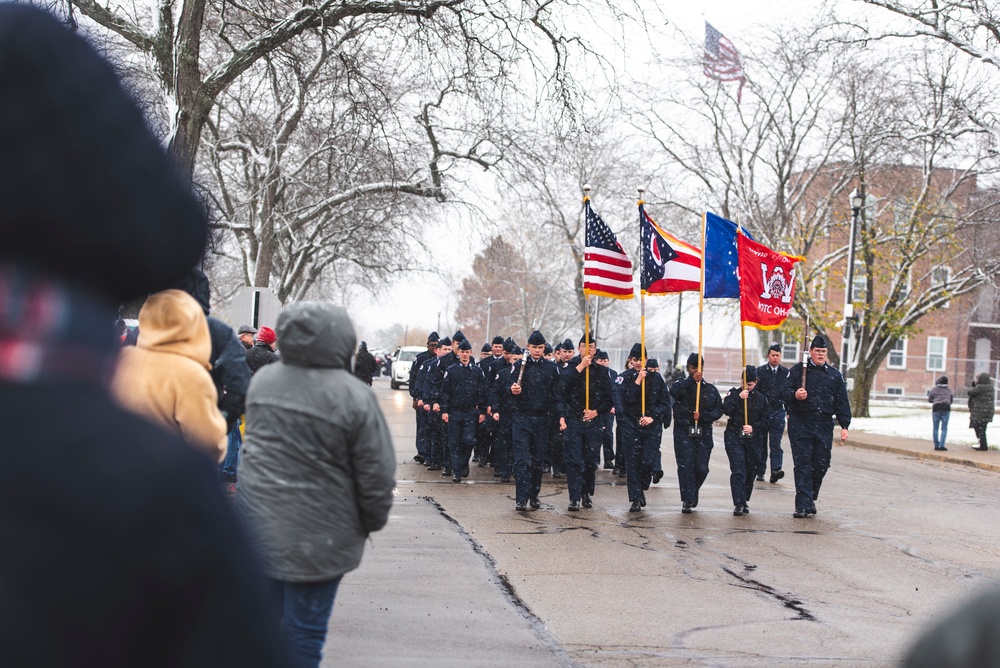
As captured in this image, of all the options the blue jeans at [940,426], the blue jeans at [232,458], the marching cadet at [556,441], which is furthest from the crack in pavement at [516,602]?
the blue jeans at [940,426]

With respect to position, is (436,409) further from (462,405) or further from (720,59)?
(720,59)

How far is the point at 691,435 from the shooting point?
12945mm

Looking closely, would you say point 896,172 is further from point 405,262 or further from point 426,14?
point 426,14

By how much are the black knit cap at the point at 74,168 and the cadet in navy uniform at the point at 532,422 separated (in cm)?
1130

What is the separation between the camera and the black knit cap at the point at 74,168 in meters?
1.24

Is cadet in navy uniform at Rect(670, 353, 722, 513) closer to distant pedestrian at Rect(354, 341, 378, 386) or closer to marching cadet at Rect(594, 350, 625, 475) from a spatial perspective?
marching cadet at Rect(594, 350, 625, 475)

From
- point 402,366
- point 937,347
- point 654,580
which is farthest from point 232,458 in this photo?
point 937,347

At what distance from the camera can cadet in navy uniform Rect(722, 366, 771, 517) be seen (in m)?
12.8

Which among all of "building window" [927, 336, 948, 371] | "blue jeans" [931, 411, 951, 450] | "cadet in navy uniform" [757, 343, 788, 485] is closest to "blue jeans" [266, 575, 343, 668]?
"cadet in navy uniform" [757, 343, 788, 485]

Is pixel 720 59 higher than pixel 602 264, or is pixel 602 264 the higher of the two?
pixel 720 59

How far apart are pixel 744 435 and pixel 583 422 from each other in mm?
2016

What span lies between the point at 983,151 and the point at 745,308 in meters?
20.5

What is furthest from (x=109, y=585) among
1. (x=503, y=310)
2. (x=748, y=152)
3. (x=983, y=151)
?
(x=503, y=310)

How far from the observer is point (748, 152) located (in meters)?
36.4
